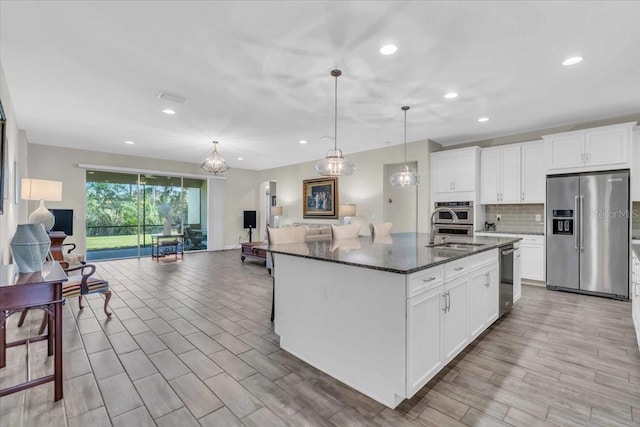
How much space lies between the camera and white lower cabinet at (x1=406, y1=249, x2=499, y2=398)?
6.03 feet

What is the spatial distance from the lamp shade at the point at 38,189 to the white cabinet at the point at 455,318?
5.27 meters

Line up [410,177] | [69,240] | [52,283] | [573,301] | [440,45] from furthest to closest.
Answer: [69,240]
[410,177]
[573,301]
[440,45]
[52,283]

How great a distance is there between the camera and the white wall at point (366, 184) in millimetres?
6020

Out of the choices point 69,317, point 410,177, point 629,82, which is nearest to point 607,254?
point 629,82

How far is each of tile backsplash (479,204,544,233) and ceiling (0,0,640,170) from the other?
1.40 m

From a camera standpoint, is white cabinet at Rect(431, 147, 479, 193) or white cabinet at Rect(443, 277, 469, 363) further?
white cabinet at Rect(431, 147, 479, 193)

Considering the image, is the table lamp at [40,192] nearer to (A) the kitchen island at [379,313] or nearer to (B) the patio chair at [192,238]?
(A) the kitchen island at [379,313]

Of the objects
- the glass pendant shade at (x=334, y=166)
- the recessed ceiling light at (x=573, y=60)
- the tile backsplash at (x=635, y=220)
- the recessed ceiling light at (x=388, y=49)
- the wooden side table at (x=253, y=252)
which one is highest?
the recessed ceiling light at (x=573, y=60)

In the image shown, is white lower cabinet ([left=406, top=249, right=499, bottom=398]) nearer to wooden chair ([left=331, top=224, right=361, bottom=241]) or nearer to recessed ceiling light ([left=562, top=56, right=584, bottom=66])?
wooden chair ([left=331, top=224, right=361, bottom=241])

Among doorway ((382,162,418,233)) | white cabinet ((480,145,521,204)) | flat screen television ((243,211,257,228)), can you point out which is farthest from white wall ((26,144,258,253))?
white cabinet ((480,145,521,204))

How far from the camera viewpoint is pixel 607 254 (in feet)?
13.8

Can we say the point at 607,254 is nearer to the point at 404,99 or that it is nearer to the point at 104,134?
the point at 404,99

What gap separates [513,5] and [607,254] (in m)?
4.00

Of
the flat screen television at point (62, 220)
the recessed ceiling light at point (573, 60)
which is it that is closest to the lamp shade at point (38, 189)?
the flat screen television at point (62, 220)
